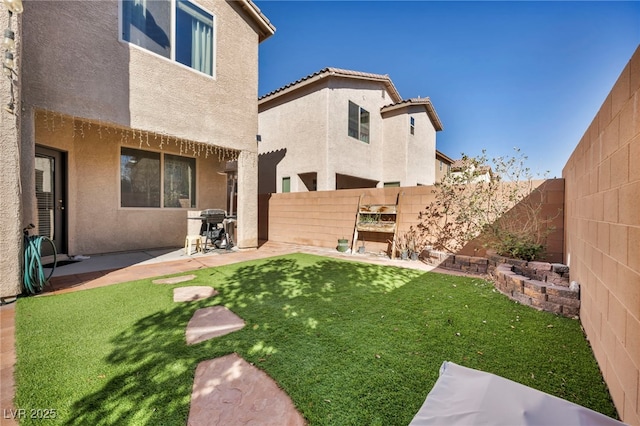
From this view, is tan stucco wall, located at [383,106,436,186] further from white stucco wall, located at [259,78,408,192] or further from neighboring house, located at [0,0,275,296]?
neighboring house, located at [0,0,275,296]

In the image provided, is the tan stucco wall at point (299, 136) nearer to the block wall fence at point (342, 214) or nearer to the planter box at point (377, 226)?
the block wall fence at point (342, 214)

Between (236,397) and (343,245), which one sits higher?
(343,245)

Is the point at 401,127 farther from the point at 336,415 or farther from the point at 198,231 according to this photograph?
the point at 336,415

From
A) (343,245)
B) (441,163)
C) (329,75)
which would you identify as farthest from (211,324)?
(441,163)

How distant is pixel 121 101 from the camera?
5.55m

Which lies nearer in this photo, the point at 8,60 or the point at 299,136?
the point at 8,60

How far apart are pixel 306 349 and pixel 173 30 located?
7.82 meters

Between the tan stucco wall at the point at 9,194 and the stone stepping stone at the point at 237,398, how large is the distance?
11.9 feet

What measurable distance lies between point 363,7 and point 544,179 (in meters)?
7.66

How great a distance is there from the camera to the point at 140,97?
5820mm

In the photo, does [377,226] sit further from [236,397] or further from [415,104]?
[415,104]

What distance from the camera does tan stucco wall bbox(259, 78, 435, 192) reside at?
11281mm

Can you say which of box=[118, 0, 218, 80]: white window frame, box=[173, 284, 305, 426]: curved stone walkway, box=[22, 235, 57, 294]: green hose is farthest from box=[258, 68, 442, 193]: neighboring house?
box=[173, 284, 305, 426]: curved stone walkway

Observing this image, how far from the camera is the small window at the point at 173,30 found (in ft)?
19.3
